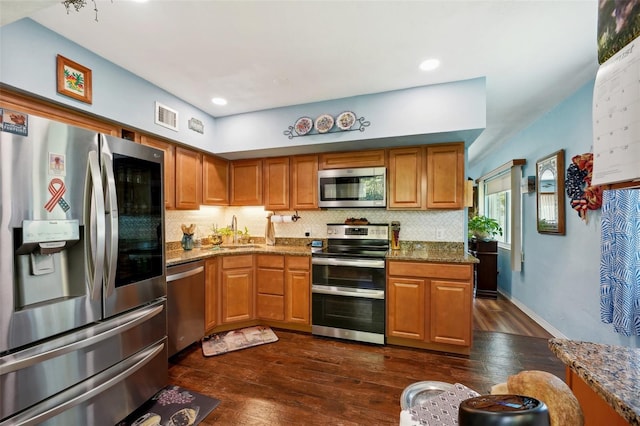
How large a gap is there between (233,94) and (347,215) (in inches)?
77.9

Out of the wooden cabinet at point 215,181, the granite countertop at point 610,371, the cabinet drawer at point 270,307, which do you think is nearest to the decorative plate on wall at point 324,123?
the wooden cabinet at point 215,181

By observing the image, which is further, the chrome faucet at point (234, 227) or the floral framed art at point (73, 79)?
the chrome faucet at point (234, 227)

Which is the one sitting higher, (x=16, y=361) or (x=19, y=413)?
(x=16, y=361)

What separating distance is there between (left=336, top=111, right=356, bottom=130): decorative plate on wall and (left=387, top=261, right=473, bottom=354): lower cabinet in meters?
1.54

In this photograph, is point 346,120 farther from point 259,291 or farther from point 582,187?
point 582,187

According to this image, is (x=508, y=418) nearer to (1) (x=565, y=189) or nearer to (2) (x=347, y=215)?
(2) (x=347, y=215)

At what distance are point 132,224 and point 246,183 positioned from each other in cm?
196

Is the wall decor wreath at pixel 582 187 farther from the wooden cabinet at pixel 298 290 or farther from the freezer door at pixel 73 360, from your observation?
the freezer door at pixel 73 360

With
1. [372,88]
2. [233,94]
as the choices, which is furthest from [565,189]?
[233,94]

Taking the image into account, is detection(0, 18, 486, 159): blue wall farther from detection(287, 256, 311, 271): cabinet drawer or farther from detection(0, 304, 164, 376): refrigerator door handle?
detection(0, 304, 164, 376): refrigerator door handle

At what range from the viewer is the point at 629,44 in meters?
0.65

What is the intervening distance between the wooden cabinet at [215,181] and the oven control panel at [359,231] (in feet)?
4.98

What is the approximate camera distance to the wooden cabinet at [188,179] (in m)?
3.04

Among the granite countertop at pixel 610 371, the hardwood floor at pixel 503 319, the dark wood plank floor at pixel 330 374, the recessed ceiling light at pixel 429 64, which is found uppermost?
the recessed ceiling light at pixel 429 64
